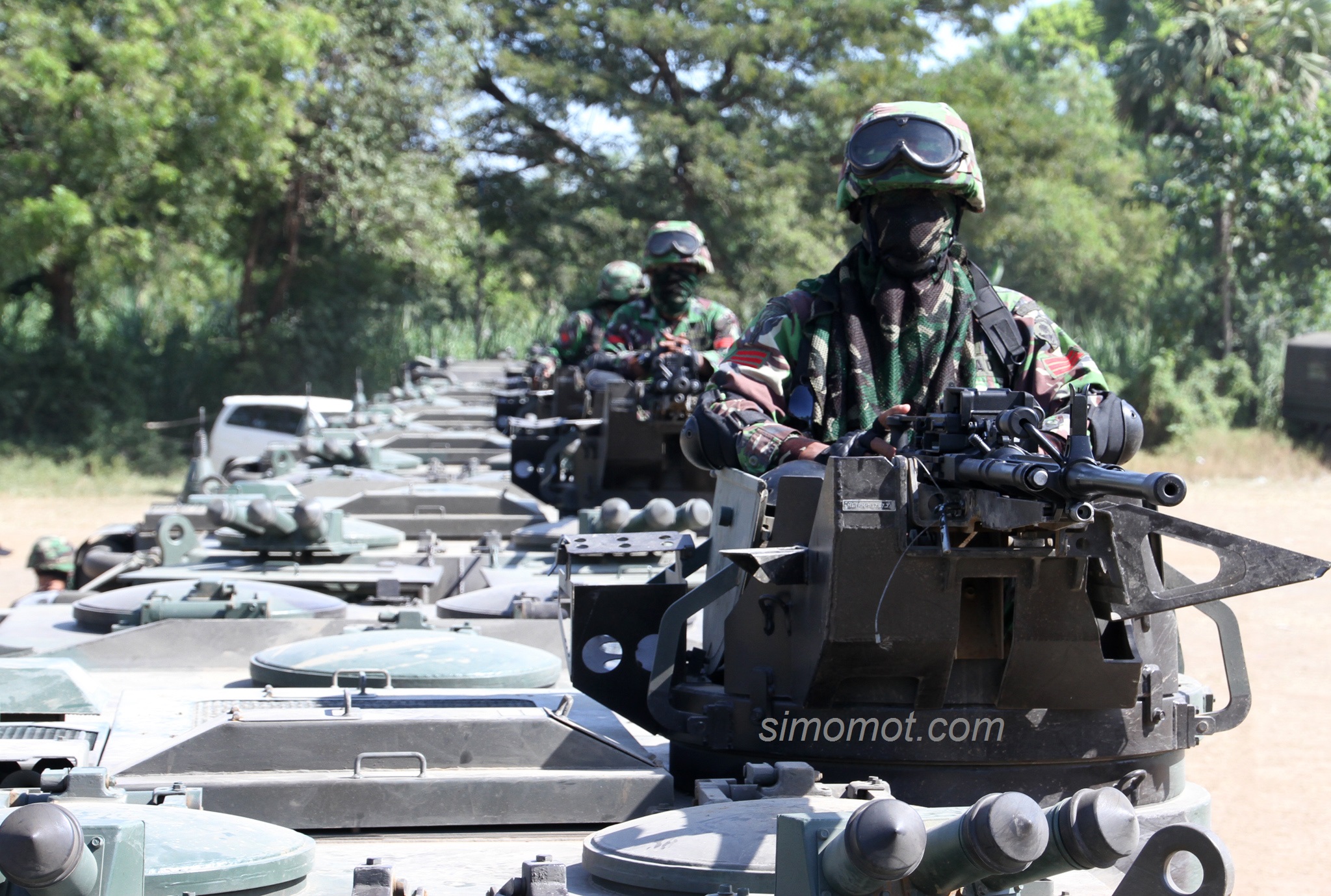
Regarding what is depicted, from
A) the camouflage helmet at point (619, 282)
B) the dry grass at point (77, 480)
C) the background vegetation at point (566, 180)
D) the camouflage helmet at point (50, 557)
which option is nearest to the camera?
the camouflage helmet at point (50, 557)

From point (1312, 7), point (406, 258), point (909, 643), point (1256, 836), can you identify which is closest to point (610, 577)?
point (909, 643)

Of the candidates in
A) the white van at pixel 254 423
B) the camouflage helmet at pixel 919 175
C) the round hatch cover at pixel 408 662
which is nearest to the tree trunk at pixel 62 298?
the white van at pixel 254 423

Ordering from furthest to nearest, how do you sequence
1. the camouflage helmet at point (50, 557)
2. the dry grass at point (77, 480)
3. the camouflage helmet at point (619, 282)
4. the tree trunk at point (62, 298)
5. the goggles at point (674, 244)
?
the tree trunk at point (62, 298) < the dry grass at point (77, 480) < the camouflage helmet at point (619, 282) < the goggles at point (674, 244) < the camouflage helmet at point (50, 557)

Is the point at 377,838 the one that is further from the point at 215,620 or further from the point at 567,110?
the point at 567,110

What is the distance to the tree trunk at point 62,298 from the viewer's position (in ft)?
83.7

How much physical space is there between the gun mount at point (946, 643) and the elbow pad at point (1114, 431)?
0.29 m

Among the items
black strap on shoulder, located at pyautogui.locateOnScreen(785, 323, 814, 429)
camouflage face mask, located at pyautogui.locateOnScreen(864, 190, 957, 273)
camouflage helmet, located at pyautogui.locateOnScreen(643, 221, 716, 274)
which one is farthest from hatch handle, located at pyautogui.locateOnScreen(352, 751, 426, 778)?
camouflage helmet, located at pyautogui.locateOnScreen(643, 221, 716, 274)

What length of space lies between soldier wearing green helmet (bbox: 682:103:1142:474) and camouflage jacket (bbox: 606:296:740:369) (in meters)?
5.33

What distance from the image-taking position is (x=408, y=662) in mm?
4266

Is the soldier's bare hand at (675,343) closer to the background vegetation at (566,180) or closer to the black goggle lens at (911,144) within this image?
the black goggle lens at (911,144)

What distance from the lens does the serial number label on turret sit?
10.3ft

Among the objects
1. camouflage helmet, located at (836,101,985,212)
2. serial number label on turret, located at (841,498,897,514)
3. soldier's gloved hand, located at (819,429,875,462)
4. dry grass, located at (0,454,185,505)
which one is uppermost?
camouflage helmet, located at (836,101,985,212)

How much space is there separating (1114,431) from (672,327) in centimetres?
776

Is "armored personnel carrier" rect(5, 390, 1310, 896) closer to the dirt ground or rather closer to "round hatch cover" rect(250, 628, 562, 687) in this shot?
"round hatch cover" rect(250, 628, 562, 687)
